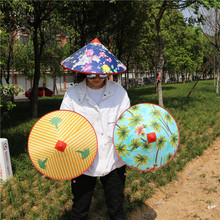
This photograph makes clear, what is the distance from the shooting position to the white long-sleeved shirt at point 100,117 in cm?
232

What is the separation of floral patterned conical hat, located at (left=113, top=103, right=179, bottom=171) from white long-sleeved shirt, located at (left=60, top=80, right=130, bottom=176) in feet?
0.37

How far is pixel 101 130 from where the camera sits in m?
2.34

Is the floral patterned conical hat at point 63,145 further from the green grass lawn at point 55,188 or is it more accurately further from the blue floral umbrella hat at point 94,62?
the green grass lawn at point 55,188

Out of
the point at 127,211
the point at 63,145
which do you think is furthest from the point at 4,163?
the point at 63,145

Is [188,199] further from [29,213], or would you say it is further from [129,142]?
[29,213]

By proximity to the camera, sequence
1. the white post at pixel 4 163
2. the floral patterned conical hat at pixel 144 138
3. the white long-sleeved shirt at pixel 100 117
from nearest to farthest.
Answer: the floral patterned conical hat at pixel 144 138 → the white long-sleeved shirt at pixel 100 117 → the white post at pixel 4 163

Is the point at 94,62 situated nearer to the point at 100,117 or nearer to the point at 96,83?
the point at 96,83

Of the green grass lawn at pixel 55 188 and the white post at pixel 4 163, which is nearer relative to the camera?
the green grass lawn at pixel 55 188

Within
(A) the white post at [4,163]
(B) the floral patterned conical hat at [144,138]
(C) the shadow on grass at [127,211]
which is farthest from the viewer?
(A) the white post at [4,163]

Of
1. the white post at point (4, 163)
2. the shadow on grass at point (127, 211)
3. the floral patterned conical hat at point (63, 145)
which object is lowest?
the shadow on grass at point (127, 211)

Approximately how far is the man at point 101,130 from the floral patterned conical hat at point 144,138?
0.42 feet

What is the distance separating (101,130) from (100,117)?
133 millimetres

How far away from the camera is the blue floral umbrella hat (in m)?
2.17

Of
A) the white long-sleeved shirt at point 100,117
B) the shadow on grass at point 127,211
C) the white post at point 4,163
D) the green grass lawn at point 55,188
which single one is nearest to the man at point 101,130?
the white long-sleeved shirt at point 100,117
